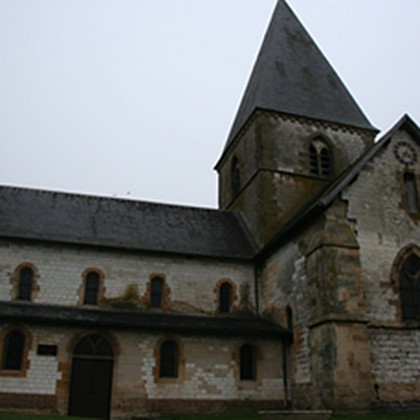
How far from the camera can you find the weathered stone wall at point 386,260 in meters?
16.3

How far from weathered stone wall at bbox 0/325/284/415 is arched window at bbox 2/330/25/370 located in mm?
314

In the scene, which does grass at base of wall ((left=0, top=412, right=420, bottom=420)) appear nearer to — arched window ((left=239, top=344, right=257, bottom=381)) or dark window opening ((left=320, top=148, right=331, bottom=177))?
arched window ((left=239, top=344, right=257, bottom=381))

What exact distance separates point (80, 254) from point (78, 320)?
3.49 m

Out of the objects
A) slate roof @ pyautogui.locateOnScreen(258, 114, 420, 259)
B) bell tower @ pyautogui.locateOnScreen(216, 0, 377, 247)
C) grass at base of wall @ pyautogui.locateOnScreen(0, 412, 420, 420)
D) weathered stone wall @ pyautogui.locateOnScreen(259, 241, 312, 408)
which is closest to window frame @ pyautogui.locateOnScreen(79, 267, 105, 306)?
grass at base of wall @ pyautogui.locateOnScreen(0, 412, 420, 420)

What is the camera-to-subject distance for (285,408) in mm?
19188

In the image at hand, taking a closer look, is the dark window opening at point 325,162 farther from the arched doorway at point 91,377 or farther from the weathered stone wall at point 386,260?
the arched doorway at point 91,377

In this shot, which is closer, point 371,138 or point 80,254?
point 80,254

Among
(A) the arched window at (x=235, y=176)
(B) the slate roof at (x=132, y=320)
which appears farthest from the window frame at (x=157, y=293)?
(A) the arched window at (x=235, y=176)

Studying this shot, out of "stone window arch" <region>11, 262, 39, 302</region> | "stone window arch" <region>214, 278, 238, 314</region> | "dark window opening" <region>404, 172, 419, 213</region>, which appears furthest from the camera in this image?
"stone window arch" <region>214, 278, 238, 314</region>

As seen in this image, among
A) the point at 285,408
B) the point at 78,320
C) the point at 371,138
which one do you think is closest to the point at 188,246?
the point at 78,320

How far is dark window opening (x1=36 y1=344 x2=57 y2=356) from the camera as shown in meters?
18.2

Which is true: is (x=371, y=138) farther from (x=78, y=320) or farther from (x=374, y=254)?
(x=78, y=320)

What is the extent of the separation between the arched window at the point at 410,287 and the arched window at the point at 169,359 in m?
8.00

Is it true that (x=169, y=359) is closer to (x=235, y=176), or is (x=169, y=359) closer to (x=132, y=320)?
(x=132, y=320)
